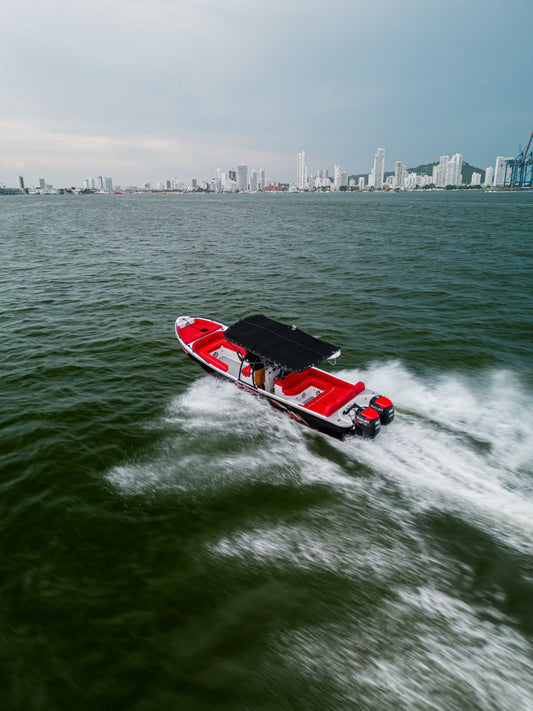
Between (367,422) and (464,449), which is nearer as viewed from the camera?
(367,422)

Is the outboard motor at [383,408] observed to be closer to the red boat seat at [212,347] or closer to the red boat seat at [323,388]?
the red boat seat at [323,388]

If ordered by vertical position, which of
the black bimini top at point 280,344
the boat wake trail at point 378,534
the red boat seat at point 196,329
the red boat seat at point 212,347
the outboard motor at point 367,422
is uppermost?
the black bimini top at point 280,344

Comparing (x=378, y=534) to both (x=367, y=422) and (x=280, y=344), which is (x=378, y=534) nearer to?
(x=367, y=422)

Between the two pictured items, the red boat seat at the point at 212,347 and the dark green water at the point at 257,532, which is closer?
the dark green water at the point at 257,532

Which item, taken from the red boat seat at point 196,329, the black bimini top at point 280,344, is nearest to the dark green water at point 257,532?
the red boat seat at point 196,329

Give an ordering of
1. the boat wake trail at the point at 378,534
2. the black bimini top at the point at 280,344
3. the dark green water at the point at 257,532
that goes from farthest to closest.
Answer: the black bimini top at the point at 280,344
the boat wake trail at the point at 378,534
the dark green water at the point at 257,532

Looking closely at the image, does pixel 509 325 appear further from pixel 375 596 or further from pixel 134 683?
pixel 134 683

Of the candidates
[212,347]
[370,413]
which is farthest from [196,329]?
[370,413]
